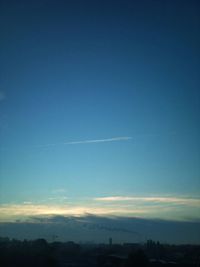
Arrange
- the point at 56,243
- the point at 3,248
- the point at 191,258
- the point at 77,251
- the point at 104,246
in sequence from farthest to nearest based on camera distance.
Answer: the point at 104,246 → the point at 77,251 → the point at 56,243 → the point at 191,258 → the point at 3,248

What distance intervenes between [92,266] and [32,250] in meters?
2.22

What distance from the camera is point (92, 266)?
15.2 metres

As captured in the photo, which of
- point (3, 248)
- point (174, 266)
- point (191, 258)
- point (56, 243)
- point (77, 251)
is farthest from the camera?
point (77, 251)

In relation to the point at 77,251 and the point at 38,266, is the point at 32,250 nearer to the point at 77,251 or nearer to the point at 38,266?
the point at 38,266

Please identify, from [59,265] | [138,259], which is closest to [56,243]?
[59,265]

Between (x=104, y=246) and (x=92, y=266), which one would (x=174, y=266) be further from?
(x=104, y=246)

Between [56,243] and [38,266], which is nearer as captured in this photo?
[38,266]

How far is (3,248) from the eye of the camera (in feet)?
45.3

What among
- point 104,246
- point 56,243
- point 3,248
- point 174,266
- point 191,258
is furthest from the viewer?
point 104,246

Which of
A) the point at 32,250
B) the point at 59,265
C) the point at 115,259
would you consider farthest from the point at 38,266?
the point at 115,259

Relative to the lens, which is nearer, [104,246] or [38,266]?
[38,266]

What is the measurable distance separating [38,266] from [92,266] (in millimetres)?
1933

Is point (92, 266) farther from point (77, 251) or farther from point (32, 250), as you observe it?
point (77, 251)

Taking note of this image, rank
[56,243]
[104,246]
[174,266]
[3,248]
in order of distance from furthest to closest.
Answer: [104,246], [56,243], [174,266], [3,248]
